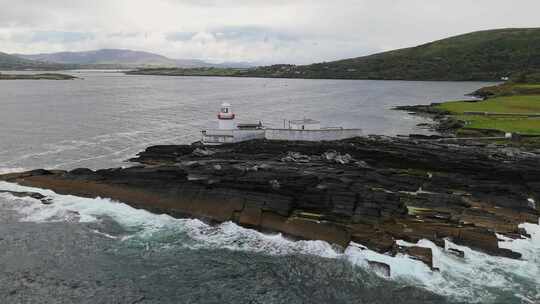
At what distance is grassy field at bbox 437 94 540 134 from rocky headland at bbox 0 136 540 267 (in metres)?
17.8

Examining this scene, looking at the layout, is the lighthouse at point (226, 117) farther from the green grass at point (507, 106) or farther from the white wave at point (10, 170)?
the green grass at point (507, 106)

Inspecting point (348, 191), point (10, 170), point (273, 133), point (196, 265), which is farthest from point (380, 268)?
point (10, 170)

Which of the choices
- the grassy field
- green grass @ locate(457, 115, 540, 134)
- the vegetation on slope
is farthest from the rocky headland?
the vegetation on slope

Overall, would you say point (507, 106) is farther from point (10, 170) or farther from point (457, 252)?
point (10, 170)

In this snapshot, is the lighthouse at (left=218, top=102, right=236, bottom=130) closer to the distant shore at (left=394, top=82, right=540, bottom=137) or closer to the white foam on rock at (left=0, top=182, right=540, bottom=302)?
the white foam on rock at (left=0, top=182, right=540, bottom=302)

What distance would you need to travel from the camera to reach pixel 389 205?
32.4 m

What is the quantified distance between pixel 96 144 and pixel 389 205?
1894 inches

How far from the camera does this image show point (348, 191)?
3394 cm

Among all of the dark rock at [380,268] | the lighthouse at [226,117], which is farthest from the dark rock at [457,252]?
the lighthouse at [226,117]

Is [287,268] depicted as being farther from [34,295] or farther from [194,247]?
[34,295]

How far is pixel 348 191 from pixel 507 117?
177 feet

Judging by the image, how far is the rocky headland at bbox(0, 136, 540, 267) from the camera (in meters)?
30.7

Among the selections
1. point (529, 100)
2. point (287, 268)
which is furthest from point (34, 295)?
point (529, 100)

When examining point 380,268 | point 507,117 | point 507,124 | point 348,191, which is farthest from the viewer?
point 507,117
